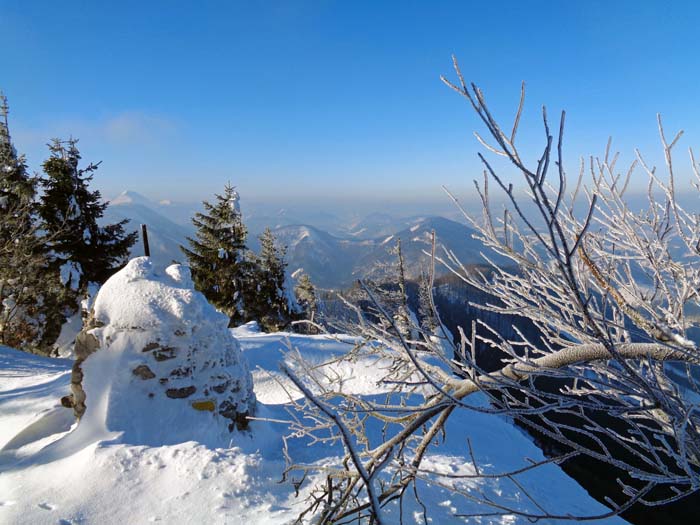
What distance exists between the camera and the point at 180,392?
198 inches

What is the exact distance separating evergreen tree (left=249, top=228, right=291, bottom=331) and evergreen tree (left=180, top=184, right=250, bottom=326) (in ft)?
5.88

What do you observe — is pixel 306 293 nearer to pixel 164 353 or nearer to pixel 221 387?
pixel 221 387

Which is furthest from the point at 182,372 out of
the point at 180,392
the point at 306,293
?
the point at 306,293

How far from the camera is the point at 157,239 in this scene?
161 metres

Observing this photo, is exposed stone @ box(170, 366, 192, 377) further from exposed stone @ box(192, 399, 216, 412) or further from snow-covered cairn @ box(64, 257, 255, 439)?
exposed stone @ box(192, 399, 216, 412)

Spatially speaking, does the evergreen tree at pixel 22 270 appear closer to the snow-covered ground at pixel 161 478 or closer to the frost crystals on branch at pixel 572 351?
the snow-covered ground at pixel 161 478

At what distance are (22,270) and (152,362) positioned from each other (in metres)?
9.98

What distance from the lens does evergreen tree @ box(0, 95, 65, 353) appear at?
10711 millimetres

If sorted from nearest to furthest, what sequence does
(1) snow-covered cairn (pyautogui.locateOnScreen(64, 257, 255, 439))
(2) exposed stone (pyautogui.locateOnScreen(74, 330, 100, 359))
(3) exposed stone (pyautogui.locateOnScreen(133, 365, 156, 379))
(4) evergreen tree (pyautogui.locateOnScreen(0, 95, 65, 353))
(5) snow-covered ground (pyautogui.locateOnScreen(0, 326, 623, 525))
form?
(5) snow-covered ground (pyautogui.locateOnScreen(0, 326, 623, 525)) < (1) snow-covered cairn (pyautogui.locateOnScreen(64, 257, 255, 439)) < (3) exposed stone (pyautogui.locateOnScreen(133, 365, 156, 379)) < (2) exposed stone (pyautogui.locateOnScreen(74, 330, 100, 359)) < (4) evergreen tree (pyautogui.locateOnScreen(0, 95, 65, 353))

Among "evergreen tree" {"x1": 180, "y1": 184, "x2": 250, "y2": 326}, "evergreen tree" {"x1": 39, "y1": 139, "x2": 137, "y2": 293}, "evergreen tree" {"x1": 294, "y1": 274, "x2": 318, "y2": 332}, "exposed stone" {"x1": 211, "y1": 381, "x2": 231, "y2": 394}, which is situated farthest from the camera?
"evergreen tree" {"x1": 294, "y1": 274, "x2": 318, "y2": 332}

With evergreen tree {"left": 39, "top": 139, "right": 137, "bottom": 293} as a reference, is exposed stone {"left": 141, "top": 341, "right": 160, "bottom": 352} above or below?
below

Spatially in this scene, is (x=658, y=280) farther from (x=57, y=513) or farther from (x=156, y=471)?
(x=57, y=513)

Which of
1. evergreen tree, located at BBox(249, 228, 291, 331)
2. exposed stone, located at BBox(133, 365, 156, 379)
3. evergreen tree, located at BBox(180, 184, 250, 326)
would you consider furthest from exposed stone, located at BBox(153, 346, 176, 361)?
evergreen tree, located at BBox(249, 228, 291, 331)

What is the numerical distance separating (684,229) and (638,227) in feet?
0.80
